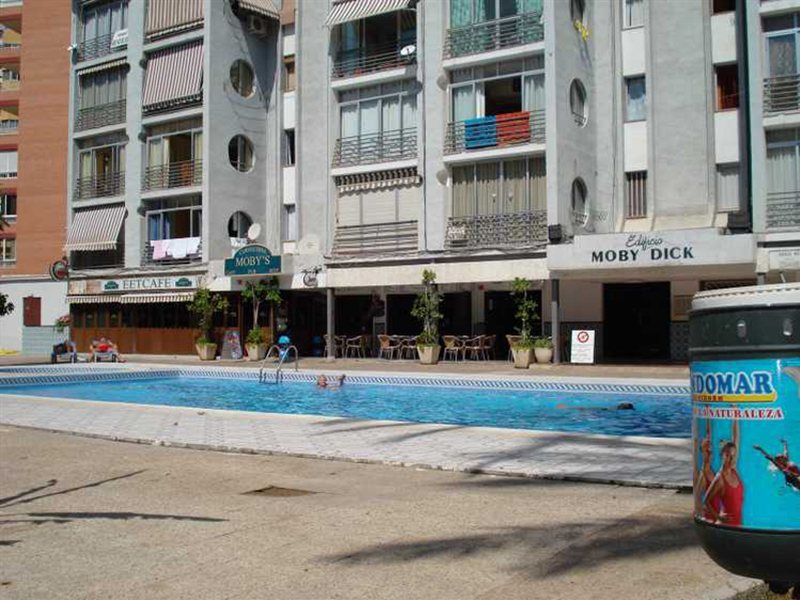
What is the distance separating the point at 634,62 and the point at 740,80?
3.87 m

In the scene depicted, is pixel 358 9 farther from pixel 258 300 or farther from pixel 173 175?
pixel 258 300

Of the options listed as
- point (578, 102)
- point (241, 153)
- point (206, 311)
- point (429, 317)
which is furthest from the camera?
point (241, 153)

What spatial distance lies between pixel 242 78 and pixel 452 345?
46.2 ft

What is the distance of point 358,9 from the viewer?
28.2m

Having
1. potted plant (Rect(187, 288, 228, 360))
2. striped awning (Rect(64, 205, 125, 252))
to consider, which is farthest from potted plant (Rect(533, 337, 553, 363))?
striped awning (Rect(64, 205, 125, 252))

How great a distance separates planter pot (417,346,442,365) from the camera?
24.9 m

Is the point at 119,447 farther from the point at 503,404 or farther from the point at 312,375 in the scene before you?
the point at 312,375

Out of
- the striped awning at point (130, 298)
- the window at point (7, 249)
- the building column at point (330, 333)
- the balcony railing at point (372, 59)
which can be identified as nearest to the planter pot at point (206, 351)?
the striped awning at point (130, 298)

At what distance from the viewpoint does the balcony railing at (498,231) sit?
24938 mm

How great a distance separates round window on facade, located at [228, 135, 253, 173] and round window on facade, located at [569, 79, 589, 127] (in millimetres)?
12823

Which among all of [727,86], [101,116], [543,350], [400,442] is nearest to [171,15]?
[101,116]

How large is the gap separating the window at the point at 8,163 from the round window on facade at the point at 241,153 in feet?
60.1

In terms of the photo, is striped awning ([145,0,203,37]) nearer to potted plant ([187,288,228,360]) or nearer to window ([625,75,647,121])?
potted plant ([187,288,228,360])

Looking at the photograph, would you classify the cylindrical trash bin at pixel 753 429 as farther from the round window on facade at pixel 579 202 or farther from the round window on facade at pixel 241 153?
the round window on facade at pixel 241 153
